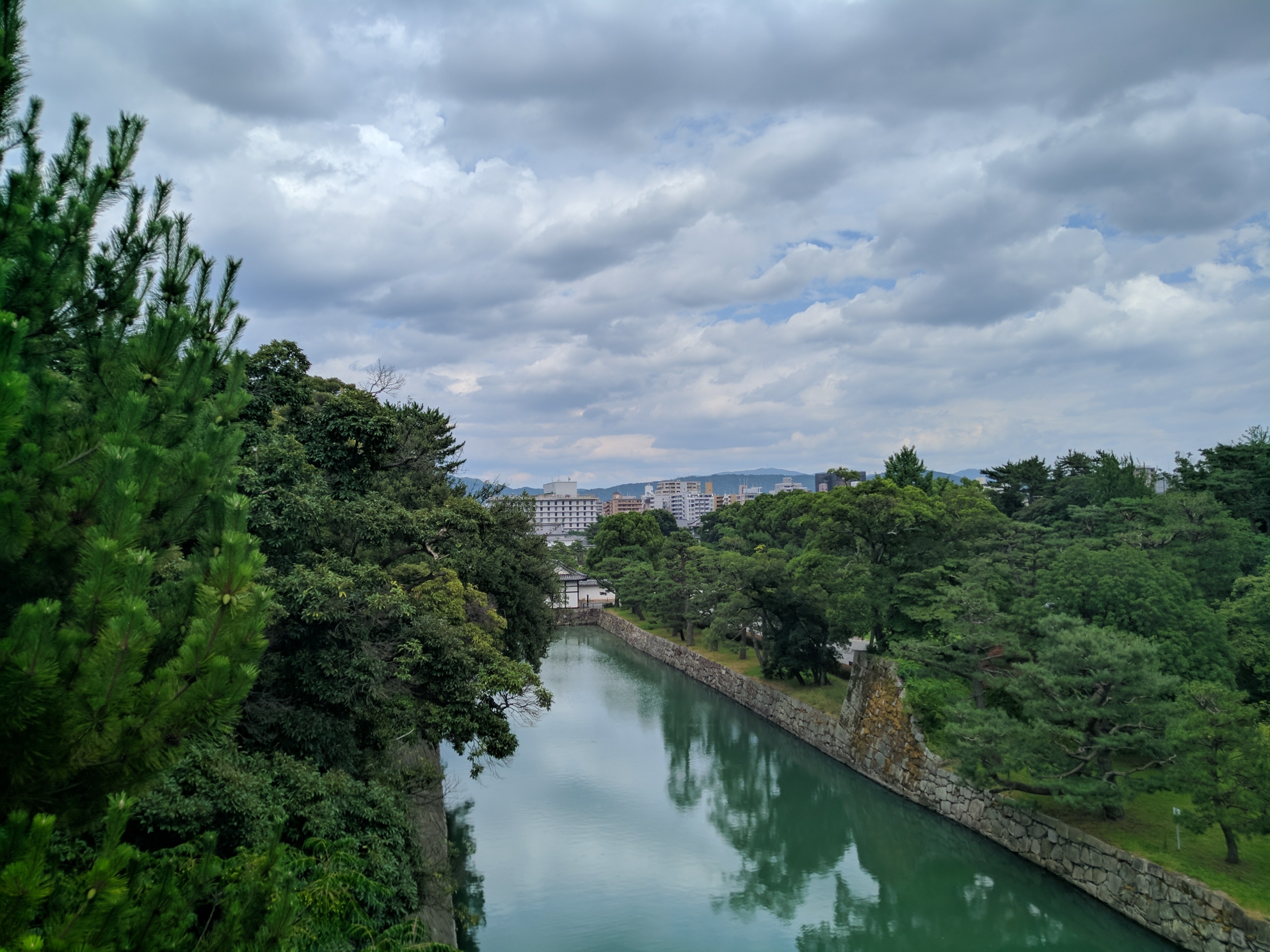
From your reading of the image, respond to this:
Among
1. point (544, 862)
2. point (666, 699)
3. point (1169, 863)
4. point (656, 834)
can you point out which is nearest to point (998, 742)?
point (1169, 863)

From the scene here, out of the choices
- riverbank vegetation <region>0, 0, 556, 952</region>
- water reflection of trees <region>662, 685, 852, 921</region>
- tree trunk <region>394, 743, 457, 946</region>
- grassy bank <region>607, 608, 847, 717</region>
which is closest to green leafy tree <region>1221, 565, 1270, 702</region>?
water reflection of trees <region>662, 685, 852, 921</region>

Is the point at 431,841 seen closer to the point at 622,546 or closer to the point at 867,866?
the point at 867,866

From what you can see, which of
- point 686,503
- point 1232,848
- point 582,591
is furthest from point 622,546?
point 686,503

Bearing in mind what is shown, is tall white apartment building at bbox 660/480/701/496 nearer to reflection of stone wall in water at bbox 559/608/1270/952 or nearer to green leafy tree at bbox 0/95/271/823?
reflection of stone wall in water at bbox 559/608/1270/952

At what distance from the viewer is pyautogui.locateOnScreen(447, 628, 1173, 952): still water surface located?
880 centimetres

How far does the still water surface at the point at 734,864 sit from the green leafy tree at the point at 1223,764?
1.77 metres

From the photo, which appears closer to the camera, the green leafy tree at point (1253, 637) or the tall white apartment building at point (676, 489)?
the green leafy tree at point (1253, 637)

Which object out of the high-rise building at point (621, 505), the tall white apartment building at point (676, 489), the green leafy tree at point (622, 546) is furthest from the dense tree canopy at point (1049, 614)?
the tall white apartment building at point (676, 489)

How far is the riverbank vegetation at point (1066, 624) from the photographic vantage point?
861cm

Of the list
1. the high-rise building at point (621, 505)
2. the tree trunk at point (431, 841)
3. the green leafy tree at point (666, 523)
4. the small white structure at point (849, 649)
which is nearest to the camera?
the tree trunk at point (431, 841)

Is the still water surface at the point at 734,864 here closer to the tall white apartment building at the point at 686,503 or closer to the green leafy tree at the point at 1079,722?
the green leafy tree at the point at 1079,722

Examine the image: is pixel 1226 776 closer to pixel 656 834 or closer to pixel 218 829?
pixel 656 834

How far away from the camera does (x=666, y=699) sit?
65.9 feet

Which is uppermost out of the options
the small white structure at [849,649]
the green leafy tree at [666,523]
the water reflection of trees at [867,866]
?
the green leafy tree at [666,523]
